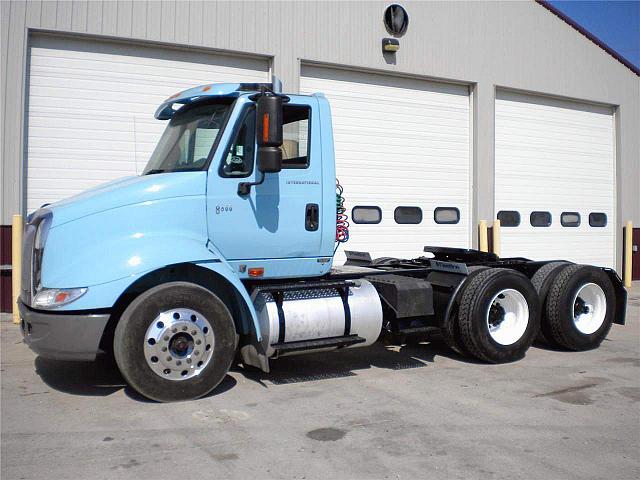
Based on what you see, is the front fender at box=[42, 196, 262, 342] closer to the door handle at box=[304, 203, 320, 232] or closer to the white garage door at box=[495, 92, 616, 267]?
the door handle at box=[304, 203, 320, 232]

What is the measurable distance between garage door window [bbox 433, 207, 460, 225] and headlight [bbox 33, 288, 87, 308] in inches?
358

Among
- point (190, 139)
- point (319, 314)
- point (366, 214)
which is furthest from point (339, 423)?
point (366, 214)

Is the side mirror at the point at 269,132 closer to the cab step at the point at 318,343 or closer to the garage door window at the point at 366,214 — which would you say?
the cab step at the point at 318,343

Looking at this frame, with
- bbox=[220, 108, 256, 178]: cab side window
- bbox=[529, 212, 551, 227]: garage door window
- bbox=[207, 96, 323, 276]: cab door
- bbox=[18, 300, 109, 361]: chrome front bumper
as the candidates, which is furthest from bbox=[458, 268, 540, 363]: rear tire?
bbox=[529, 212, 551, 227]: garage door window

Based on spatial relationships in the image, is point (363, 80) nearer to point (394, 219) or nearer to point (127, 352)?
point (394, 219)

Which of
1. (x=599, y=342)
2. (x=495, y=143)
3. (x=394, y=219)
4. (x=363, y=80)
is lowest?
(x=599, y=342)

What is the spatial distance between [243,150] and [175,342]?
192 centimetres

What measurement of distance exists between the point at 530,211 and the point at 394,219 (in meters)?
3.89

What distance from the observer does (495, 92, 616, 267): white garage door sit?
14328 mm

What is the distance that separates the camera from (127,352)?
17.8 ft

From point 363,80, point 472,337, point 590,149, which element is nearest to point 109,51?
point 363,80

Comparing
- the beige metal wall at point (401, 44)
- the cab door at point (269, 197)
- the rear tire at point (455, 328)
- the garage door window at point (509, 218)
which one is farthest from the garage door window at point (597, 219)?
the cab door at point (269, 197)

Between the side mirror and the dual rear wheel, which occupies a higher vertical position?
Result: the side mirror

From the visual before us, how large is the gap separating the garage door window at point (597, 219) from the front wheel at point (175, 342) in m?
12.5
